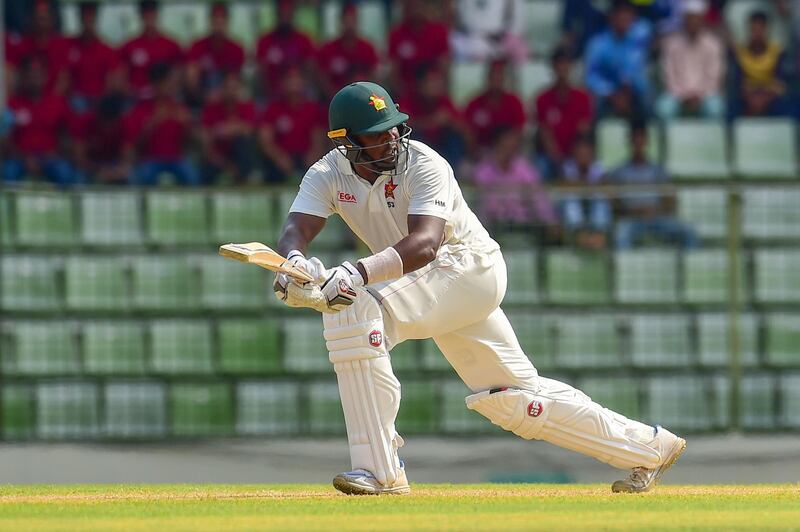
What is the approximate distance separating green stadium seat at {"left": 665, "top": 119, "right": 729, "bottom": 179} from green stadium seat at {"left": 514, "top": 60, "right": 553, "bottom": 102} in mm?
1230

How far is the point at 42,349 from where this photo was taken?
9.99 m

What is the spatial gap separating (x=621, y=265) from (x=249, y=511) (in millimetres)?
4966

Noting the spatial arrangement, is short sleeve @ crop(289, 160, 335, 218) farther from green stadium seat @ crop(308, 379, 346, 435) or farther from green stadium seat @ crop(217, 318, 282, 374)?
green stadium seat @ crop(217, 318, 282, 374)

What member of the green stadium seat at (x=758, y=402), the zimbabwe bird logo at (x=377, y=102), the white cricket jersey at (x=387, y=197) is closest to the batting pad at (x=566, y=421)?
the white cricket jersey at (x=387, y=197)

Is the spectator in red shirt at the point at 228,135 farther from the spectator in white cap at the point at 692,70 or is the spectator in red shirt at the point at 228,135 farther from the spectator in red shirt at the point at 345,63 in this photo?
the spectator in white cap at the point at 692,70

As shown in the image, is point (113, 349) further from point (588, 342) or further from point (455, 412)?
point (588, 342)

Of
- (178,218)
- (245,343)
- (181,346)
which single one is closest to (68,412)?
(181,346)

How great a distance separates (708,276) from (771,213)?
59 centimetres

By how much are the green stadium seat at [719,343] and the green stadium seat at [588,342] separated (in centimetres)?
57

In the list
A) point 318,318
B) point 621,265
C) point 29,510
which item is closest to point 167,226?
point 318,318

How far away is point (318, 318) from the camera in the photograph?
1001cm

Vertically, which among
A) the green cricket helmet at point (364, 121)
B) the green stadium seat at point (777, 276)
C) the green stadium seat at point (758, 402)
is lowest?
Result: the green stadium seat at point (758, 402)

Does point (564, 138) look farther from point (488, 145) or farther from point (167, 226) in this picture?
point (167, 226)

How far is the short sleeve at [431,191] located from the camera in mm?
6133
